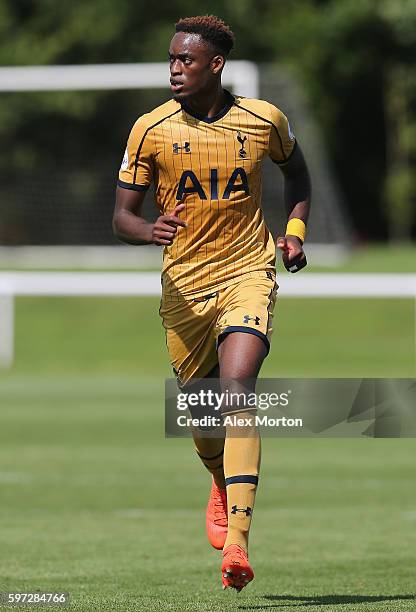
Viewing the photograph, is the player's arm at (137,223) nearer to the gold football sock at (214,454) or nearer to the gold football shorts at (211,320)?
the gold football shorts at (211,320)

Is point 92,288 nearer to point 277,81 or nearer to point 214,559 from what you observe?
point 277,81

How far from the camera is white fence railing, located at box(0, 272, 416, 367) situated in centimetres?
2086

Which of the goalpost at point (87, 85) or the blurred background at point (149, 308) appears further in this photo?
the goalpost at point (87, 85)

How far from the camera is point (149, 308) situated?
26734 mm

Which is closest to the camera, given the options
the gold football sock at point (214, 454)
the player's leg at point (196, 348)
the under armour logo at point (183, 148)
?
the under armour logo at point (183, 148)

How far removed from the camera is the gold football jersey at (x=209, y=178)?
668cm

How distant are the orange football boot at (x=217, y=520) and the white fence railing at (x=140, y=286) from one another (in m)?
13.5

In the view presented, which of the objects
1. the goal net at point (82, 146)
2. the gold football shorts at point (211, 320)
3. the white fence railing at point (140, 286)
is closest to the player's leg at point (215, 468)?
the gold football shorts at point (211, 320)

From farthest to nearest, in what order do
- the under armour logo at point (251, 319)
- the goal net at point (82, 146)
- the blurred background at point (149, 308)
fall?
the goal net at point (82, 146) < the blurred background at point (149, 308) < the under armour logo at point (251, 319)

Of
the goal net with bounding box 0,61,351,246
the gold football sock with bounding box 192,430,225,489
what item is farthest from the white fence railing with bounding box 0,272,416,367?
the gold football sock with bounding box 192,430,225,489

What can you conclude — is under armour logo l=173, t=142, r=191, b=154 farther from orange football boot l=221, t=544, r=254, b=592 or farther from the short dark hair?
orange football boot l=221, t=544, r=254, b=592

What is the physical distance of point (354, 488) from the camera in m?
11.5

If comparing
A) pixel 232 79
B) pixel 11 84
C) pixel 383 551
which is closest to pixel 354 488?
pixel 383 551

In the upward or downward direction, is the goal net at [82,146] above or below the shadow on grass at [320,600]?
above
